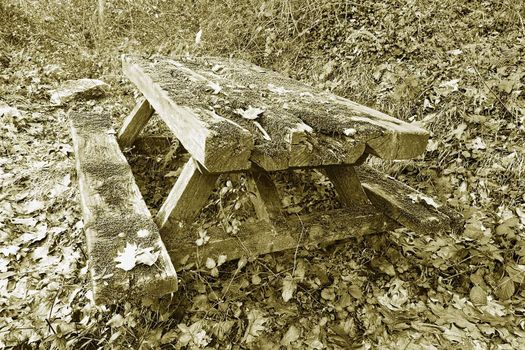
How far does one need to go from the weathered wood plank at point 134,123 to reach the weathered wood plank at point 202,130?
1128mm

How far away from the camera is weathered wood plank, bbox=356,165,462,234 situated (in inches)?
87.7

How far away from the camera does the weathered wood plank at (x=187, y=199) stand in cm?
204

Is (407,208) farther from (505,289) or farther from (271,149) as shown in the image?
(271,149)

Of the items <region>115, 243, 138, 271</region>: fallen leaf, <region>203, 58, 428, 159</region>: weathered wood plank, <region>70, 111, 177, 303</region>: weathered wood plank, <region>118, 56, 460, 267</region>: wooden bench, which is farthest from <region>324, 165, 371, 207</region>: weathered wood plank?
<region>115, 243, 138, 271</region>: fallen leaf

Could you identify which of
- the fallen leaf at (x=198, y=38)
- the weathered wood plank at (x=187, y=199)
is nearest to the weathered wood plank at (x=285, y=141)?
the weathered wood plank at (x=187, y=199)

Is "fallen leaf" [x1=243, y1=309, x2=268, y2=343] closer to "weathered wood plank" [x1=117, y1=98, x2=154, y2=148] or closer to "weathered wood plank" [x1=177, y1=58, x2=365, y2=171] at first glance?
"weathered wood plank" [x1=177, y1=58, x2=365, y2=171]

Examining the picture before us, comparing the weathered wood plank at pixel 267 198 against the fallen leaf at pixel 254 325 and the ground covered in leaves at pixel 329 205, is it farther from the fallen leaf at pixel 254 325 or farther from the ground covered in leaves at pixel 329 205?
the fallen leaf at pixel 254 325

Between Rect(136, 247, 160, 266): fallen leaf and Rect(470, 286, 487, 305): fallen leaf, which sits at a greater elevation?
Rect(136, 247, 160, 266): fallen leaf

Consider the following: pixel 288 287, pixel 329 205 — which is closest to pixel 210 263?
pixel 288 287

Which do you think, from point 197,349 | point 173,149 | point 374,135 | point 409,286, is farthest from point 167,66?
point 409,286

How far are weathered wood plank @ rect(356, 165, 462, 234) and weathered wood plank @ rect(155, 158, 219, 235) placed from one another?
1.11 meters

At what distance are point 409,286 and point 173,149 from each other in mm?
2458

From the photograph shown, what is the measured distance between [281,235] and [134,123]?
2008 mm

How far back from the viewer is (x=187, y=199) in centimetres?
206
